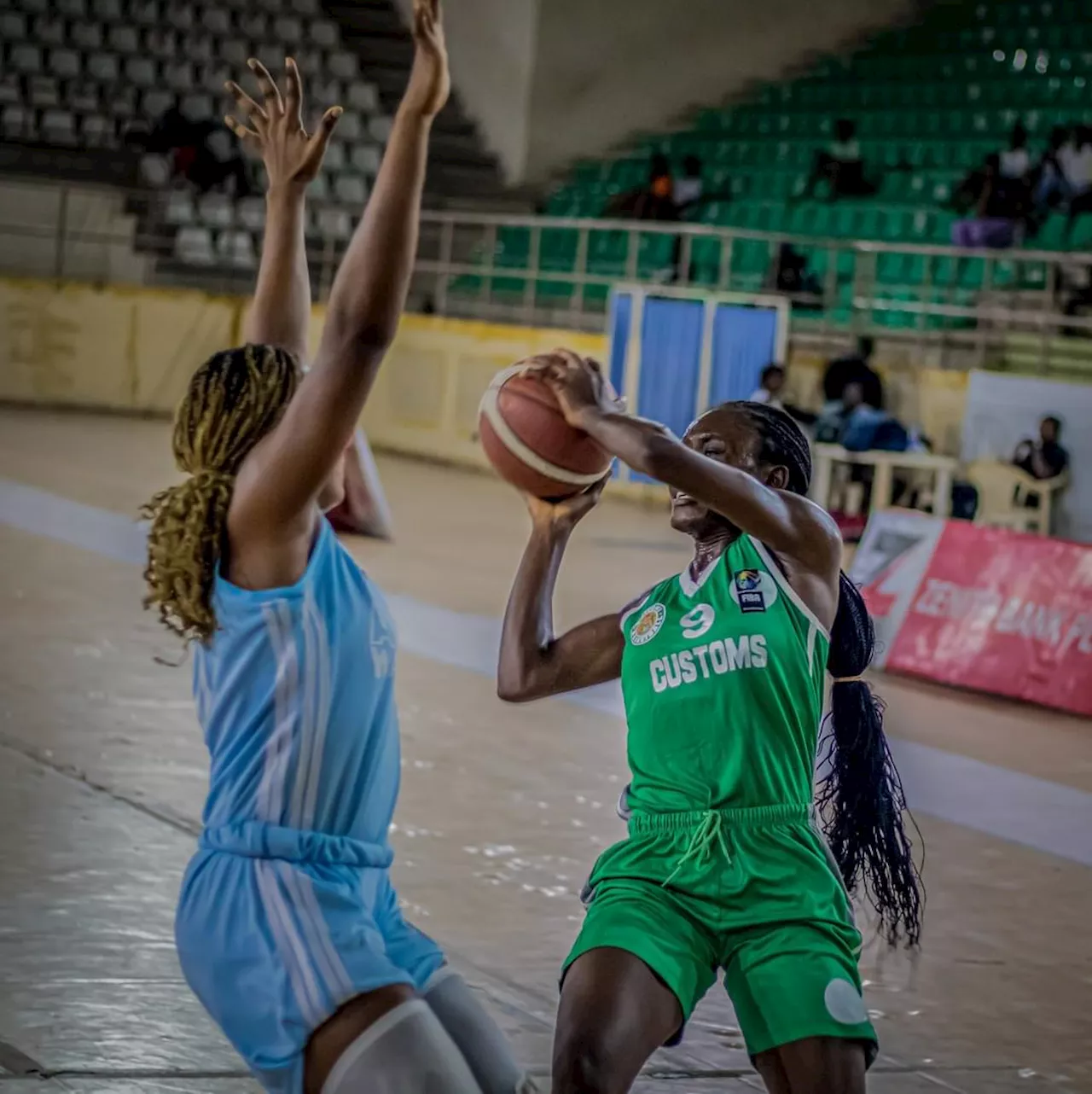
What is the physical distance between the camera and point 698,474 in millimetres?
3660

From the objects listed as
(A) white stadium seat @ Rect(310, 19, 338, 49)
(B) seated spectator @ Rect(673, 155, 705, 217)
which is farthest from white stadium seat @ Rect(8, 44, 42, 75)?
(B) seated spectator @ Rect(673, 155, 705, 217)

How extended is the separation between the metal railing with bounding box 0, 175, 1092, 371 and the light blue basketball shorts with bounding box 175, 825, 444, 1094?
1402cm

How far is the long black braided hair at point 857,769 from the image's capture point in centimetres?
407

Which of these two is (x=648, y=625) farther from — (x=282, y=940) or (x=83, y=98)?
(x=83, y=98)

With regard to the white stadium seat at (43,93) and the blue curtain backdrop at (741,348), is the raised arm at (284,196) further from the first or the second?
the white stadium seat at (43,93)

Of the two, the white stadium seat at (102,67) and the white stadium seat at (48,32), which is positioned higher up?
the white stadium seat at (48,32)

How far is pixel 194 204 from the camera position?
26.3 metres

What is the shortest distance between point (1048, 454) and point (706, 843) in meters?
12.9

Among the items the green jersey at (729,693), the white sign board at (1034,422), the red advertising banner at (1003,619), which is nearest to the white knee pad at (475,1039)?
the green jersey at (729,693)

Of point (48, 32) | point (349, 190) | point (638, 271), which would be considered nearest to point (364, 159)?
point (349, 190)

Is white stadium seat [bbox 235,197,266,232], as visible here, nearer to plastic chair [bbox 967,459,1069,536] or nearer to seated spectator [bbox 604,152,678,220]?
seated spectator [bbox 604,152,678,220]

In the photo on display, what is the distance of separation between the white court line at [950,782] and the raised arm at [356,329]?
2984mm

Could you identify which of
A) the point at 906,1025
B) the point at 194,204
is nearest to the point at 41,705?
the point at 906,1025

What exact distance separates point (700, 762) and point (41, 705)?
5696 millimetres
